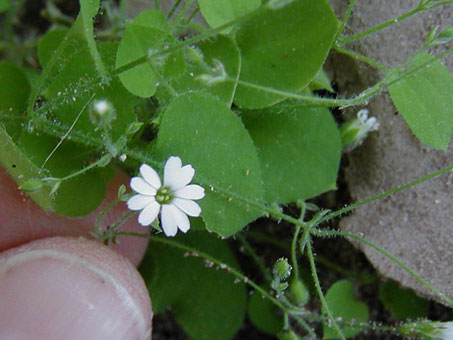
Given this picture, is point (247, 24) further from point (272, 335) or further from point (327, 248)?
point (272, 335)

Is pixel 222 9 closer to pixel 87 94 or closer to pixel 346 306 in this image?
pixel 87 94

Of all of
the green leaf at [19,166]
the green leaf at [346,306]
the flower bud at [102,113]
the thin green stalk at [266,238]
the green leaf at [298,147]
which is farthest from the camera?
the thin green stalk at [266,238]

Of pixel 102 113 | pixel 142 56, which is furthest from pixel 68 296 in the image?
pixel 142 56

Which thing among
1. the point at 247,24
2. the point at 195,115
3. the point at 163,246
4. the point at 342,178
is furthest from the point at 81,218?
the point at 342,178

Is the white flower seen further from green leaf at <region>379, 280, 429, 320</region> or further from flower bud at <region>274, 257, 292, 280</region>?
green leaf at <region>379, 280, 429, 320</region>

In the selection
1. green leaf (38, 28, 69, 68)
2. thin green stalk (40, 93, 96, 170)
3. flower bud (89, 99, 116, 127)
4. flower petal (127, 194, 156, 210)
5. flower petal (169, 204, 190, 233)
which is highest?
green leaf (38, 28, 69, 68)

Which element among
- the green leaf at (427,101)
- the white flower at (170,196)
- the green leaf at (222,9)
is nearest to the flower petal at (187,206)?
the white flower at (170,196)

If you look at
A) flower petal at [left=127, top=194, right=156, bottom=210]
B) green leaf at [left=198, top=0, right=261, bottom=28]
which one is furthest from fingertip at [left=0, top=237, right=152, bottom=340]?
green leaf at [left=198, top=0, right=261, bottom=28]

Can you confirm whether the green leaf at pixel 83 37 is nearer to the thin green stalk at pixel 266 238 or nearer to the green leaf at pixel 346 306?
the thin green stalk at pixel 266 238
